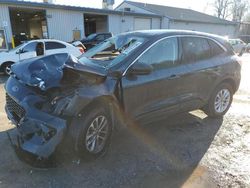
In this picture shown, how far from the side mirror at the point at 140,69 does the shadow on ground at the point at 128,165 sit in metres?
1.21

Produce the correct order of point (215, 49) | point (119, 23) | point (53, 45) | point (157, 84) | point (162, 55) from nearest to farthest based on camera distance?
point (157, 84) → point (162, 55) → point (215, 49) → point (53, 45) → point (119, 23)

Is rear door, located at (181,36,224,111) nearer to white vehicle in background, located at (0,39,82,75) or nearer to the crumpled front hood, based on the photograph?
the crumpled front hood

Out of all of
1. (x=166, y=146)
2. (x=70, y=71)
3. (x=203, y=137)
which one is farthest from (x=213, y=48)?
(x=70, y=71)

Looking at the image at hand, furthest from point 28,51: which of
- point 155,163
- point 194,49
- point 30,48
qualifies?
point 155,163

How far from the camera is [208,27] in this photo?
37.3 m

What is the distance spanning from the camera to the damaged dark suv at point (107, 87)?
3.05 metres

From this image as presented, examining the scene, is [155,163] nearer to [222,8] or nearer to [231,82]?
[231,82]

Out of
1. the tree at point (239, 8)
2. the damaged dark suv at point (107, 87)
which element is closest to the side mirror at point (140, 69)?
the damaged dark suv at point (107, 87)

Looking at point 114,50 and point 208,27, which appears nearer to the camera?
point 114,50

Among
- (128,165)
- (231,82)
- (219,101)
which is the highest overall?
(231,82)

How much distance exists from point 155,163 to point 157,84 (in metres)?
1.20

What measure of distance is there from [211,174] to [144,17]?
992 inches

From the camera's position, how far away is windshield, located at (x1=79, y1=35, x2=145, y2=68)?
3.78 metres

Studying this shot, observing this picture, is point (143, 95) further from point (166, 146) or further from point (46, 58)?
point (46, 58)
